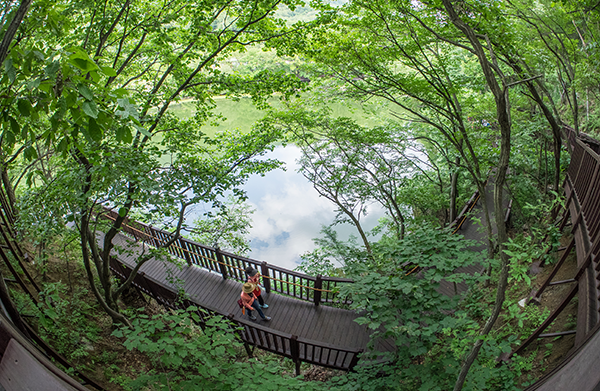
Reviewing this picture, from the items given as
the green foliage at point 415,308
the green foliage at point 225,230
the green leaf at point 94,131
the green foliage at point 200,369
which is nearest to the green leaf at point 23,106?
the green leaf at point 94,131

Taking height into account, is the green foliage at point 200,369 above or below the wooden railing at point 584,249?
below

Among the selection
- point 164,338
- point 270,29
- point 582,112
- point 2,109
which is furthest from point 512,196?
point 2,109

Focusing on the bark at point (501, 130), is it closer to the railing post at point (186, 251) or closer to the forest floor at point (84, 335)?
the forest floor at point (84, 335)

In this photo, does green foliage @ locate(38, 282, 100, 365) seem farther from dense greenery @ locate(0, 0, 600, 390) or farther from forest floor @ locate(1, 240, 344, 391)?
dense greenery @ locate(0, 0, 600, 390)

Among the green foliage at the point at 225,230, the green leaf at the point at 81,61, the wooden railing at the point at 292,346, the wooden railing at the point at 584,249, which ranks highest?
the wooden railing at the point at 584,249

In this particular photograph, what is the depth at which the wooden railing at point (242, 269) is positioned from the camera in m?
7.36

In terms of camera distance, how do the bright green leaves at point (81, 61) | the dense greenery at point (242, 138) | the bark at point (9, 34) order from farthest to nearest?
the dense greenery at point (242, 138) → the bark at point (9, 34) → the bright green leaves at point (81, 61)

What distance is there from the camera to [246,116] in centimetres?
2538

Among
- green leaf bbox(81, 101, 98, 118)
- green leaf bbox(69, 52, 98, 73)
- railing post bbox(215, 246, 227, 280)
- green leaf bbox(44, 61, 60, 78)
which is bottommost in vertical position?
railing post bbox(215, 246, 227, 280)

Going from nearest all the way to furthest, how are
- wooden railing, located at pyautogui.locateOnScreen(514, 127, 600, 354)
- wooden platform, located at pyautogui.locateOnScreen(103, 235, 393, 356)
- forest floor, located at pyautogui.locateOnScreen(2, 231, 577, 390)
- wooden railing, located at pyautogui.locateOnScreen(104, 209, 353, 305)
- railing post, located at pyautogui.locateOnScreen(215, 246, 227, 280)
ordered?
wooden railing, located at pyautogui.locateOnScreen(514, 127, 600, 354)
forest floor, located at pyautogui.locateOnScreen(2, 231, 577, 390)
wooden platform, located at pyautogui.locateOnScreen(103, 235, 393, 356)
wooden railing, located at pyautogui.locateOnScreen(104, 209, 353, 305)
railing post, located at pyautogui.locateOnScreen(215, 246, 227, 280)

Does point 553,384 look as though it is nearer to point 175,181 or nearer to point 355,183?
point 175,181

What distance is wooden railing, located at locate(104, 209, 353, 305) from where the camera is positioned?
7363 millimetres

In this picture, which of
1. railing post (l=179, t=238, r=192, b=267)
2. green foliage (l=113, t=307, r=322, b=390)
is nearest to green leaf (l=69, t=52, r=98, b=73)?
green foliage (l=113, t=307, r=322, b=390)

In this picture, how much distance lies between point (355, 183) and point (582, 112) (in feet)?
26.6
